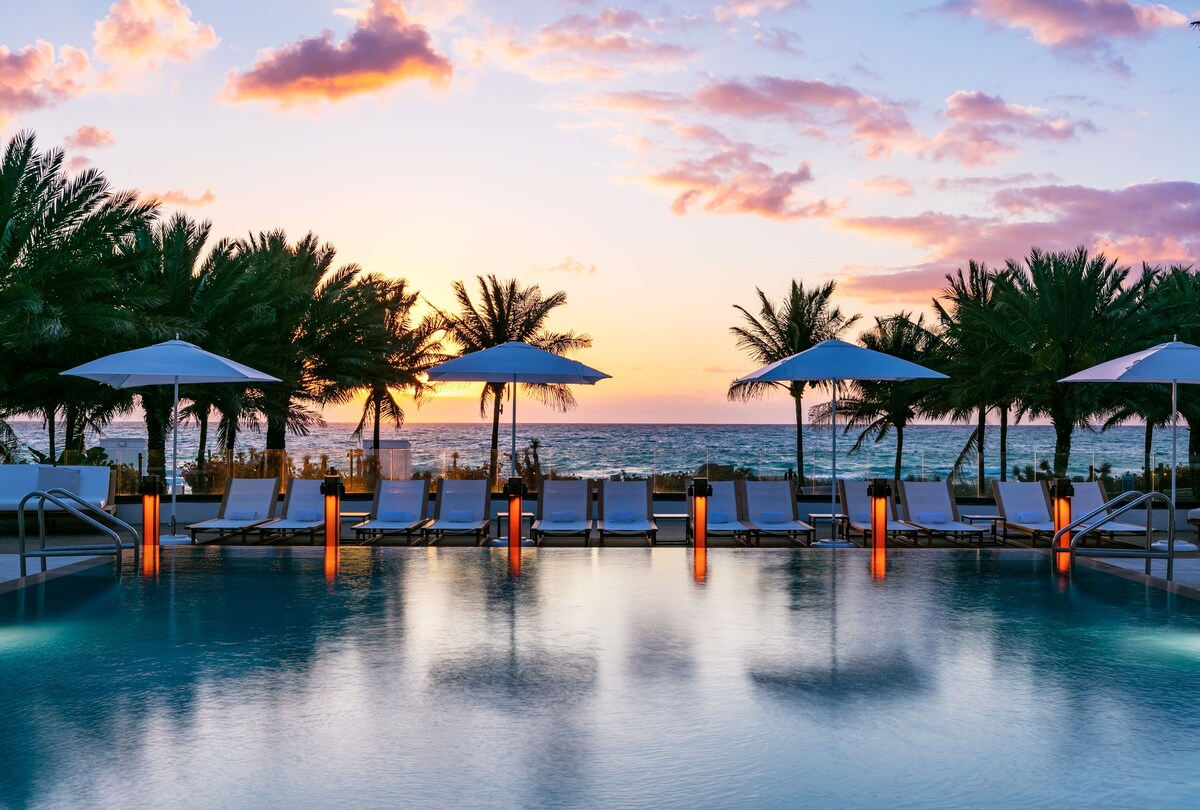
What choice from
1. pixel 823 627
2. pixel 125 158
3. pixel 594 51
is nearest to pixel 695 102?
pixel 594 51

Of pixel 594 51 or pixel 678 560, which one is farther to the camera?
pixel 594 51

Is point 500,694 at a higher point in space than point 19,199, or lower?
lower

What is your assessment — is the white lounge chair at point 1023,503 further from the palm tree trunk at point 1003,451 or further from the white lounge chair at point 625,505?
the white lounge chair at point 625,505

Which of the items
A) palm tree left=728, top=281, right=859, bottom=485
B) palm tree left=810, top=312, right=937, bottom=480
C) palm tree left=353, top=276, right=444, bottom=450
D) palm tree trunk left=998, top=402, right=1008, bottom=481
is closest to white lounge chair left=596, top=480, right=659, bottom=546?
palm tree trunk left=998, top=402, right=1008, bottom=481

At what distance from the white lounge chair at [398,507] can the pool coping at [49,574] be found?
12.2ft

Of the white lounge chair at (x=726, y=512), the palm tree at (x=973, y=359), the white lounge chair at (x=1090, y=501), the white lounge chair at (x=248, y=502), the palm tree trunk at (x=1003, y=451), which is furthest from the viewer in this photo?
the palm tree at (x=973, y=359)

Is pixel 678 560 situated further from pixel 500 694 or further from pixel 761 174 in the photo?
pixel 761 174

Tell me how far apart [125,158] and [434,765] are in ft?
63.8

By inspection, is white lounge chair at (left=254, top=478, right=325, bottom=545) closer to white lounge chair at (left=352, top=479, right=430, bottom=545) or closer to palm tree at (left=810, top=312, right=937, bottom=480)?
white lounge chair at (left=352, top=479, right=430, bottom=545)

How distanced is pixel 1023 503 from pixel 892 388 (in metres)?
17.1

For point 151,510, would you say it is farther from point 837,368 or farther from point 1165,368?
point 1165,368

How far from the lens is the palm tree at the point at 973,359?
23094mm

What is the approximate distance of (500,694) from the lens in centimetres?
592

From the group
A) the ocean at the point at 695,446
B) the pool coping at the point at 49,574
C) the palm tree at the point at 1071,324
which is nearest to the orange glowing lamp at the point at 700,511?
the ocean at the point at 695,446
